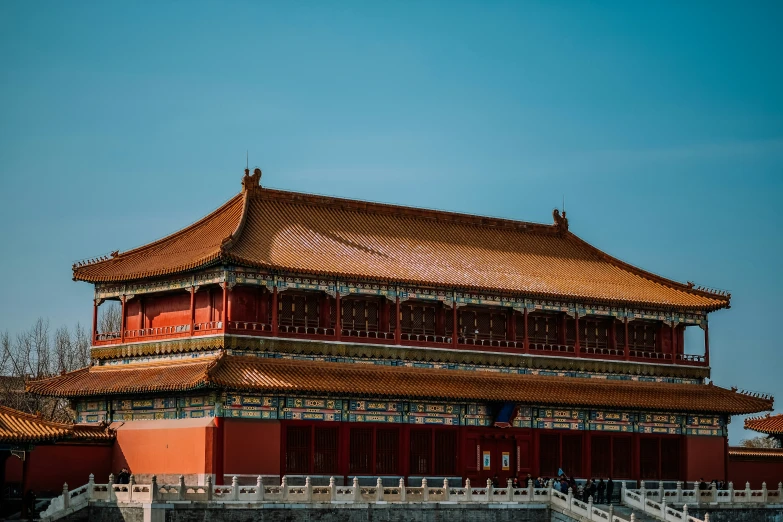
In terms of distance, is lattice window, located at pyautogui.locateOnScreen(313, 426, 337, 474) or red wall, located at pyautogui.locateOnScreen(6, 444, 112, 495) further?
lattice window, located at pyautogui.locateOnScreen(313, 426, 337, 474)

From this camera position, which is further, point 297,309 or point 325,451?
point 297,309

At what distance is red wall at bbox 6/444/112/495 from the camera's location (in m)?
56.1

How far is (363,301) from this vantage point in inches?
2532

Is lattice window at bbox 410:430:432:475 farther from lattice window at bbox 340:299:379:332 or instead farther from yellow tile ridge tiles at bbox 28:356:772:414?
lattice window at bbox 340:299:379:332

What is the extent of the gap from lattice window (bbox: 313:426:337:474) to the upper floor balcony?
4.43 m

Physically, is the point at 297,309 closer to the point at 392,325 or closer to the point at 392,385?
the point at 392,325

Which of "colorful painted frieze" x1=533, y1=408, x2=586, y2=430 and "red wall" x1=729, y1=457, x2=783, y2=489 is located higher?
"colorful painted frieze" x1=533, y1=408, x2=586, y2=430

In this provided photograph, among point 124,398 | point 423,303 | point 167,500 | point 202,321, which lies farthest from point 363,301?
point 167,500

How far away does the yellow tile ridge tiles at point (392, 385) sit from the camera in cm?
5812

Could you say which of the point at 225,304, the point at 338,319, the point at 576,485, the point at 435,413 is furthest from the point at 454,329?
the point at 225,304

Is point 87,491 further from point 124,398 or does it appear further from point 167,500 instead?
point 124,398

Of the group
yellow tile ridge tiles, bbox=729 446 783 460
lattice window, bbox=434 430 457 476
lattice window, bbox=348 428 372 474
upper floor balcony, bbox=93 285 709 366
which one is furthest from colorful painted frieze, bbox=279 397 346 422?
yellow tile ridge tiles, bbox=729 446 783 460

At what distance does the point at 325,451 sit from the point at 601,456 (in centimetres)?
1595

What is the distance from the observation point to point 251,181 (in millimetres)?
66312
